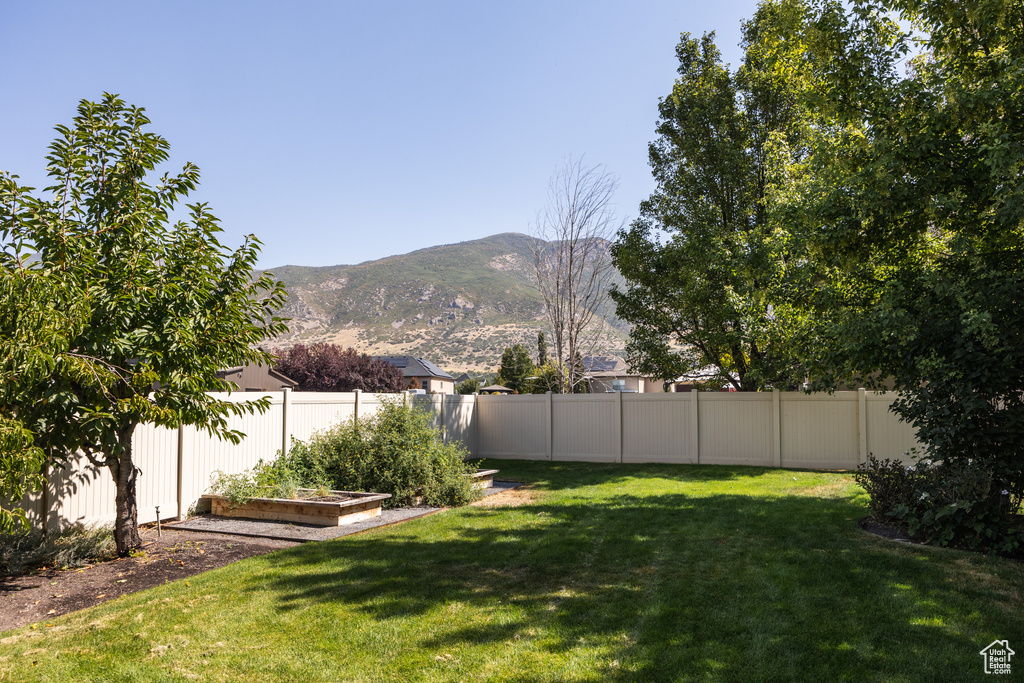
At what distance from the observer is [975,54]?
6645 millimetres

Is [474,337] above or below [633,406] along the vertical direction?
above

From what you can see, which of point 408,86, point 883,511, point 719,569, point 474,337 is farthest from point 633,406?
point 474,337

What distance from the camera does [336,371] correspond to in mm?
47312

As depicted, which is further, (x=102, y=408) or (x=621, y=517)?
(x=621, y=517)

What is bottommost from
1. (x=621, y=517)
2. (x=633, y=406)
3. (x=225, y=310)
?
(x=621, y=517)

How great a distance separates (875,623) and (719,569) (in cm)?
148

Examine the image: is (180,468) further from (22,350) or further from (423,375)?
(423,375)

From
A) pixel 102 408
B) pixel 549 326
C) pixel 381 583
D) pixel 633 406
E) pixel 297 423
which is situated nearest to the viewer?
pixel 381 583

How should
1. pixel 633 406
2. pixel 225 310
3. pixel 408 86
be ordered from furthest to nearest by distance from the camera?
pixel 408 86, pixel 633 406, pixel 225 310

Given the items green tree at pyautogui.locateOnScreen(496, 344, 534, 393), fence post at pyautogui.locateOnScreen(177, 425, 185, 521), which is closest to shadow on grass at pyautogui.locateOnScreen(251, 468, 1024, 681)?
fence post at pyautogui.locateOnScreen(177, 425, 185, 521)

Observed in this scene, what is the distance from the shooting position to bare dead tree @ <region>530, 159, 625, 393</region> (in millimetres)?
18672

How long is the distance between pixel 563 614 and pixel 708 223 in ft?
41.9

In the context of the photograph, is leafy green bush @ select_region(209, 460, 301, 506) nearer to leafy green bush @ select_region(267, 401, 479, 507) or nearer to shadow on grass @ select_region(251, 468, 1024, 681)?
leafy green bush @ select_region(267, 401, 479, 507)

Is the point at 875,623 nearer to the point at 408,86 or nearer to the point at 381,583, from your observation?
the point at 381,583
